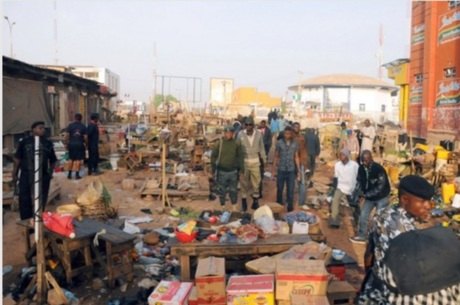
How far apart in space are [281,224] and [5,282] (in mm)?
3791

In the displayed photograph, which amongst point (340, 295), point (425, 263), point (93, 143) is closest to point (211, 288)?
point (340, 295)

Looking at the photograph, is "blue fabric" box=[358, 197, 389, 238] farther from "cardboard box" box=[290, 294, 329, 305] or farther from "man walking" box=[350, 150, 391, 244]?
"cardboard box" box=[290, 294, 329, 305]

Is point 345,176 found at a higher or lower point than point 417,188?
lower

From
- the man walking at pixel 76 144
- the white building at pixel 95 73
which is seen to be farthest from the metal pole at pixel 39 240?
the white building at pixel 95 73

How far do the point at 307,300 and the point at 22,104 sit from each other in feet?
49.1

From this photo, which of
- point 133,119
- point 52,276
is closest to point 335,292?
point 52,276

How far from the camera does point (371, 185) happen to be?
812cm

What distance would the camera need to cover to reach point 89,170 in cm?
1462

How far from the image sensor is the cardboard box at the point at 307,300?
4352 millimetres

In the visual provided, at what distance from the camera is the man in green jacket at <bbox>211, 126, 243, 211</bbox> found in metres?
9.86

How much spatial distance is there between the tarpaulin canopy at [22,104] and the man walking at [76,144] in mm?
2827

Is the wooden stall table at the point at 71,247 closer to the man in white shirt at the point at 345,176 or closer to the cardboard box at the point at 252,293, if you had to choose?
the cardboard box at the point at 252,293

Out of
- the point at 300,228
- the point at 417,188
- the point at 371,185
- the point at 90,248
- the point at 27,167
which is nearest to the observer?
the point at 417,188

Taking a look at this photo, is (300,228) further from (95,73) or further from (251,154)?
(95,73)
